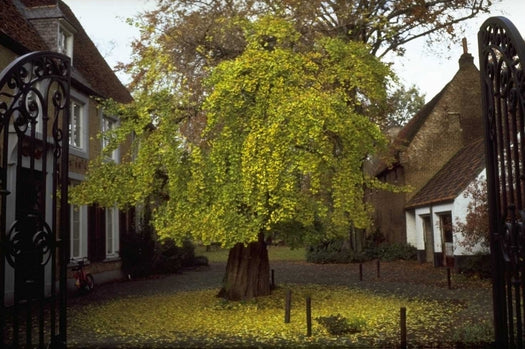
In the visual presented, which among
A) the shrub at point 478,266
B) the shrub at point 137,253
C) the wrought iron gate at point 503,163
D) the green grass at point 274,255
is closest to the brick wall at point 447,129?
the green grass at point 274,255

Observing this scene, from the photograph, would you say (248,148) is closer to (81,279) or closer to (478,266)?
(81,279)

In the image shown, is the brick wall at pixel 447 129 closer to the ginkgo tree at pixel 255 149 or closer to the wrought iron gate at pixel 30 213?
the ginkgo tree at pixel 255 149

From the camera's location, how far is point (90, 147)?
1942 cm

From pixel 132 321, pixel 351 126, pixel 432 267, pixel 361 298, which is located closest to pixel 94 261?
pixel 132 321

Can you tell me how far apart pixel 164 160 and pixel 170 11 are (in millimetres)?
12143

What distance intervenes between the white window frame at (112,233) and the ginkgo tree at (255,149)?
8801 millimetres

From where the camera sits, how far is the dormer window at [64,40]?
17703mm

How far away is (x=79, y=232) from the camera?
18.6 m

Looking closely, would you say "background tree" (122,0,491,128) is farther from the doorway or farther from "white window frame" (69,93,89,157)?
the doorway

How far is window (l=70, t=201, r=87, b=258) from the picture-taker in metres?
18.2

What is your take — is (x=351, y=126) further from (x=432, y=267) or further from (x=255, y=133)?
(x=432, y=267)

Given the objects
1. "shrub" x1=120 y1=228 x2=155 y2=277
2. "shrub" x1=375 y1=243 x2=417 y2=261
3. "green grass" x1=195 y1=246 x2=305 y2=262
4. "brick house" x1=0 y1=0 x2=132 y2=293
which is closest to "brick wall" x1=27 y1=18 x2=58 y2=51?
"brick house" x1=0 y1=0 x2=132 y2=293

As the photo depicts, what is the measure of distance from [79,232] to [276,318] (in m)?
9.56

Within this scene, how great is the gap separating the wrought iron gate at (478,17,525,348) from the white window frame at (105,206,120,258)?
1928 cm
